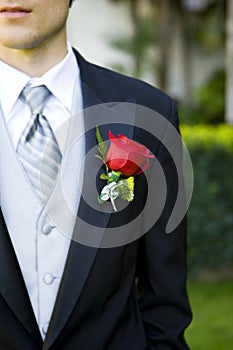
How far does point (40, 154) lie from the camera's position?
2293 millimetres

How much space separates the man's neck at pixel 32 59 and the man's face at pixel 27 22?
4 centimetres

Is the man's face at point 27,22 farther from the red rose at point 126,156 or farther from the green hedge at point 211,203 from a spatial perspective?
the green hedge at point 211,203

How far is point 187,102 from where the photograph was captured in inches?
623

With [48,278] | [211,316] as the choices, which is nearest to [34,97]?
[48,278]

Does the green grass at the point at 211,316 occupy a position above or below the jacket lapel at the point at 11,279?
below

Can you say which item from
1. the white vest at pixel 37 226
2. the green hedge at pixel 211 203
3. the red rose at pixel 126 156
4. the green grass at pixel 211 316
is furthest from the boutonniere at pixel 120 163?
the green hedge at pixel 211 203

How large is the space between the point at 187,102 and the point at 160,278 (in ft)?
44.3

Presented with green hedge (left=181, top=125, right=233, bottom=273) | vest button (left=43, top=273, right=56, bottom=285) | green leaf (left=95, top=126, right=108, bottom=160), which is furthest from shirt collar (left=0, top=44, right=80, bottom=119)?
green hedge (left=181, top=125, right=233, bottom=273)

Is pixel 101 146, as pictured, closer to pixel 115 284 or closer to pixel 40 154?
pixel 40 154

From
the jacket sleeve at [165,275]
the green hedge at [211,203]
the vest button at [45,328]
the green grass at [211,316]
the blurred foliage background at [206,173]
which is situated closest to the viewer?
the vest button at [45,328]

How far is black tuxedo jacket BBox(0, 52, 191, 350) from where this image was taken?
2.19 metres

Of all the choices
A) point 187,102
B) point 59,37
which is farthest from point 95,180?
point 187,102

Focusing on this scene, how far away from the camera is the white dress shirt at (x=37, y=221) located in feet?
7.32

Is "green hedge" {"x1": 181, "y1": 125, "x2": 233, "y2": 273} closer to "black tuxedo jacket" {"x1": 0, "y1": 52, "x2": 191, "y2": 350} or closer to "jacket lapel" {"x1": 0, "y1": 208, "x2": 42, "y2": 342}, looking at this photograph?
"black tuxedo jacket" {"x1": 0, "y1": 52, "x2": 191, "y2": 350}
